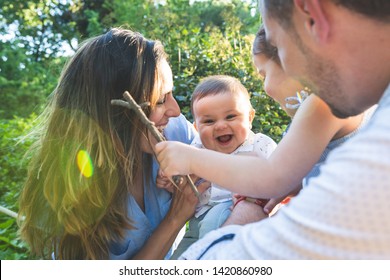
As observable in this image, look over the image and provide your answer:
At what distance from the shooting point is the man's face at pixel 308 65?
4.81ft

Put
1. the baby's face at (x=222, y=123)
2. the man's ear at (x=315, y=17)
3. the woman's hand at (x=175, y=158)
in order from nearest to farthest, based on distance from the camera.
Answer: the man's ear at (x=315, y=17) < the woman's hand at (x=175, y=158) < the baby's face at (x=222, y=123)

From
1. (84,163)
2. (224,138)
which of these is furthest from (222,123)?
(84,163)

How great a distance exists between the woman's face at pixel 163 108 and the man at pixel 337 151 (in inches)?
31.8

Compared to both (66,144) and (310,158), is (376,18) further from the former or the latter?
(66,144)

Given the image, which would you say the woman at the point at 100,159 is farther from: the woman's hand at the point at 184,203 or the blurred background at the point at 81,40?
the blurred background at the point at 81,40

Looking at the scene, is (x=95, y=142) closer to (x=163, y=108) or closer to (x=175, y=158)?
(x=163, y=108)

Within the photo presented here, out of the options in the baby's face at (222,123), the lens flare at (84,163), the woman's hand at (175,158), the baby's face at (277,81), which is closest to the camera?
the woman's hand at (175,158)

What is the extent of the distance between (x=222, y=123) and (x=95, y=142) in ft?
2.30

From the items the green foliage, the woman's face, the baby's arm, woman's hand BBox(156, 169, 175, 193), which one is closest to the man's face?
the baby's arm

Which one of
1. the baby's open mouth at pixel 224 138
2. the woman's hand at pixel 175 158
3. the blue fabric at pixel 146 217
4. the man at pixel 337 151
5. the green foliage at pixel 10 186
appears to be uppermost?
the man at pixel 337 151

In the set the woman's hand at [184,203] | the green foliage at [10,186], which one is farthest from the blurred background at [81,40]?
the woman's hand at [184,203]

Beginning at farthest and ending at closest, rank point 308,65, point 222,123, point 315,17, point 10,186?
point 10,186
point 222,123
point 308,65
point 315,17

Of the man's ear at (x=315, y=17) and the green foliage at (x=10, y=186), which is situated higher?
the man's ear at (x=315, y=17)

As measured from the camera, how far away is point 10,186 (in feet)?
15.9
